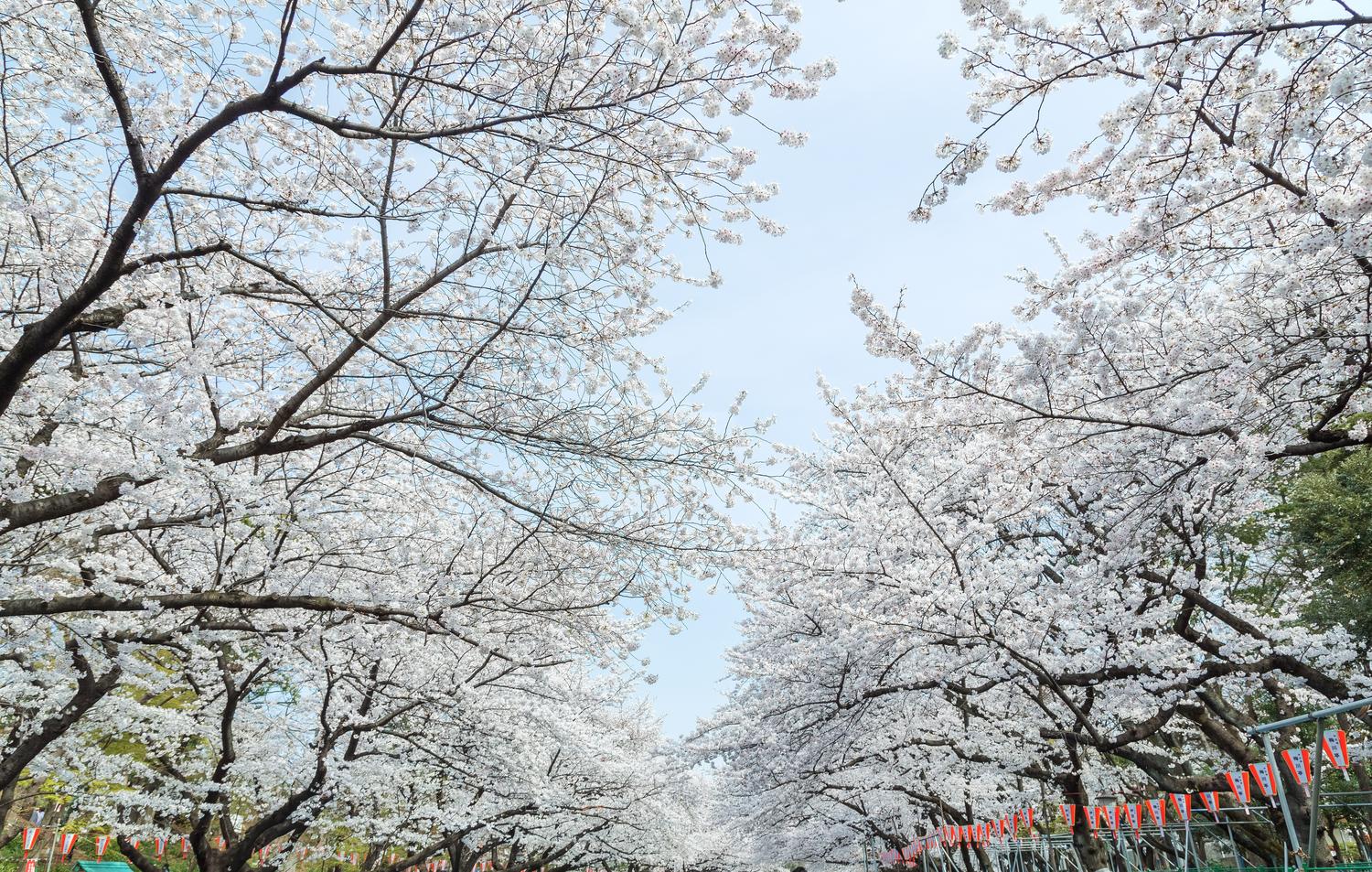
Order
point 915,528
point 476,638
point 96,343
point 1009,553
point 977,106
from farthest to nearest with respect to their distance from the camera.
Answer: point 1009,553
point 915,528
point 96,343
point 476,638
point 977,106

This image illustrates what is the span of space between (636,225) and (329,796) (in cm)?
942

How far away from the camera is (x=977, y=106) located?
14.5 feet

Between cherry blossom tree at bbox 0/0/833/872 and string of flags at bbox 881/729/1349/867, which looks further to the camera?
string of flags at bbox 881/729/1349/867

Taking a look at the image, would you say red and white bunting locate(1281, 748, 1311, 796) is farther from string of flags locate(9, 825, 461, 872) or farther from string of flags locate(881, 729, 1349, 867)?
string of flags locate(9, 825, 461, 872)

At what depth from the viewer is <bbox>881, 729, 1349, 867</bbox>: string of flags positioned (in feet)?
21.6

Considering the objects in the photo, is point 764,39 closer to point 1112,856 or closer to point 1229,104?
point 1229,104

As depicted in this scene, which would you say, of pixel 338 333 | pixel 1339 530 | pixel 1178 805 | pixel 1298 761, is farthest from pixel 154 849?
pixel 1339 530

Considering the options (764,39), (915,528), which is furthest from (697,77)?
(915,528)

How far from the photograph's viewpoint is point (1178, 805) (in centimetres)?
934

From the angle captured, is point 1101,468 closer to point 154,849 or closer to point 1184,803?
point 1184,803

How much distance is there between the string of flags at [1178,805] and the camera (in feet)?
21.6

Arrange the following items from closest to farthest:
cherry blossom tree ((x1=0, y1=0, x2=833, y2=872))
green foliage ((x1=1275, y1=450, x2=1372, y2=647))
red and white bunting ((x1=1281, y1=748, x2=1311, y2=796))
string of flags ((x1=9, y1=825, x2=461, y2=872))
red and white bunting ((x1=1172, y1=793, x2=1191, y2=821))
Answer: cherry blossom tree ((x1=0, y1=0, x2=833, y2=872)), red and white bunting ((x1=1281, y1=748, x2=1311, y2=796)), red and white bunting ((x1=1172, y1=793, x2=1191, y2=821)), green foliage ((x1=1275, y1=450, x2=1372, y2=647)), string of flags ((x1=9, y1=825, x2=461, y2=872))

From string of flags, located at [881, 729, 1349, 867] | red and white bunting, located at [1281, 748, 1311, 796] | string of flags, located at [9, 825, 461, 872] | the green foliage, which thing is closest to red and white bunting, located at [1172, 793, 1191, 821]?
string of flags, located at [881, 729, 1349, 867]

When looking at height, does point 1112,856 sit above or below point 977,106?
below
